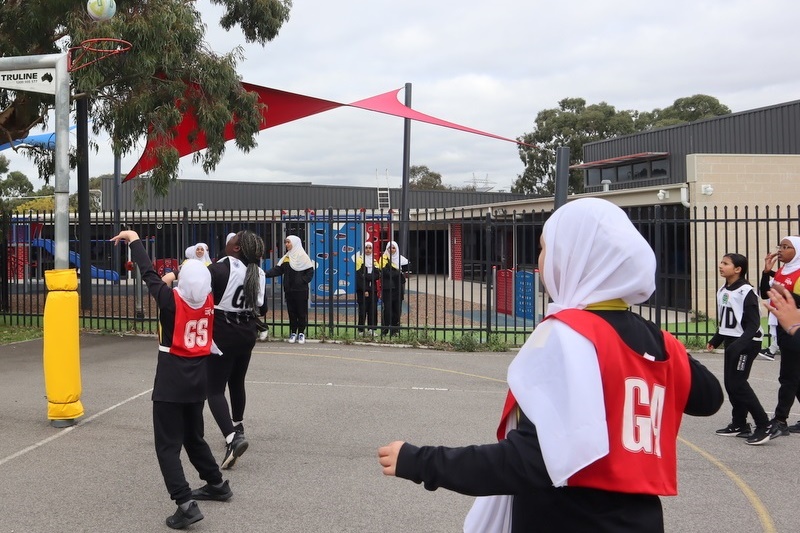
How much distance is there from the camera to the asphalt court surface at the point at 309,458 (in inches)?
190

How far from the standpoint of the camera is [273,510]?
195 inches

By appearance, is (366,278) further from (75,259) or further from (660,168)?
(660,168)

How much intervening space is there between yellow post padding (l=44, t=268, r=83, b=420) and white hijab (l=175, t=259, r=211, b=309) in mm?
2935

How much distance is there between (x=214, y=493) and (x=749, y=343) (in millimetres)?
4931

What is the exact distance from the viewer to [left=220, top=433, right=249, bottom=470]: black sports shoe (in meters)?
5.66

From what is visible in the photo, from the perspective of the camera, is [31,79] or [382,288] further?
[382,288]

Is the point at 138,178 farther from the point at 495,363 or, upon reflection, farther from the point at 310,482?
the point at 310,482

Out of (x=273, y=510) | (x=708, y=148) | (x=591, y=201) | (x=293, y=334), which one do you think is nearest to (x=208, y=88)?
(x=293, y=334)

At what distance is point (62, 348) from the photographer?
703 cm

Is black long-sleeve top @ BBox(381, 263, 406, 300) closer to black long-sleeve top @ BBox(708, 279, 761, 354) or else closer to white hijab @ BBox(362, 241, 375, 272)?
white hijab @ BBox(362, 241, 375, 272)

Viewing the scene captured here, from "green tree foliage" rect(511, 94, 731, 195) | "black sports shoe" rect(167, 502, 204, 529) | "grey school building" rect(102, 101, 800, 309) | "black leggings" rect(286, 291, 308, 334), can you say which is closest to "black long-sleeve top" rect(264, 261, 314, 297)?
"black leggings" rect(286, 291, 308, 334)

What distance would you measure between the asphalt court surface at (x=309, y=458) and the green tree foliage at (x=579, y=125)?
44.8 metres

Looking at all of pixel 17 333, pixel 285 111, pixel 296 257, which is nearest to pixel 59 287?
pixel 296 257

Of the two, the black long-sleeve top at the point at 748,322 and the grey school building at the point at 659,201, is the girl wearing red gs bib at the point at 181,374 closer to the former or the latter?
the black long-sleeve top at the point at 748,322
